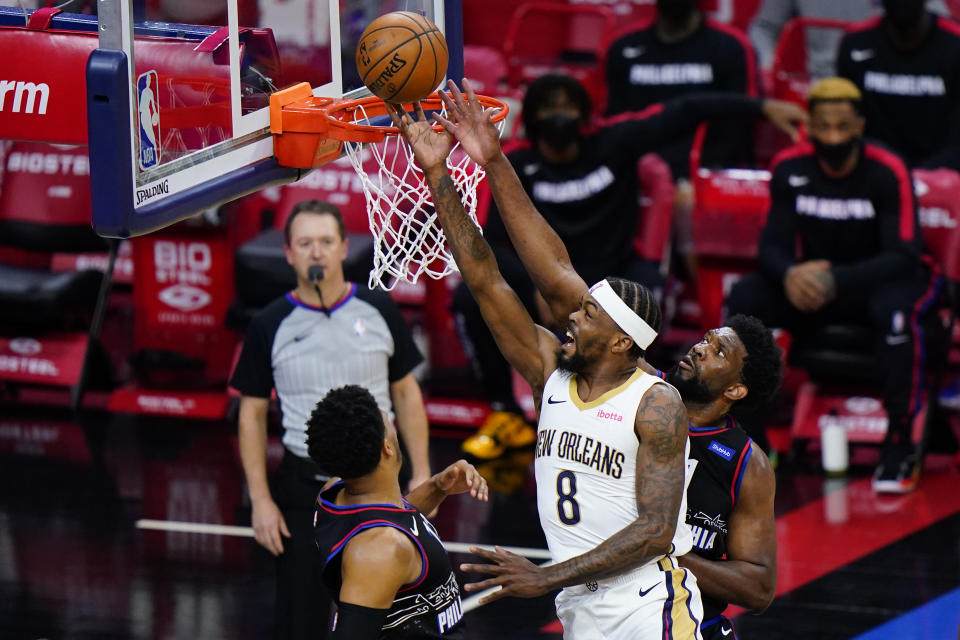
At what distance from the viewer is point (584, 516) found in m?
4.34

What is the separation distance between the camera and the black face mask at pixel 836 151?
859 cm

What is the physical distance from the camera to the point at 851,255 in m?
8.78

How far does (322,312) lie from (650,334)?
5.93 feet

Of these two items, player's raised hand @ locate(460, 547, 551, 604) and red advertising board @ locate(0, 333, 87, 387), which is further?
red advertising board @ locate(0, 333, 87, 387)

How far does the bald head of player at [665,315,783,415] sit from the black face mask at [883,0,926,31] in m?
5.32

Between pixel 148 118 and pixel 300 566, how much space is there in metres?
1.75

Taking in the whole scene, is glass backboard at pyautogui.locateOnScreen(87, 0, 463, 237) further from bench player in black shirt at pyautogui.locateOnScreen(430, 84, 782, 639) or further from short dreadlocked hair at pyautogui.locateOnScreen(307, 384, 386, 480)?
bench player in black shirt at pyautogui.locateOnScreen(430, 84, 782, 639)

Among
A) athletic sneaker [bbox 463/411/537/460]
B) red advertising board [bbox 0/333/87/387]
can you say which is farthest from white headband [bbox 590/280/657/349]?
red advertising board [bbox 0/333/87/387]

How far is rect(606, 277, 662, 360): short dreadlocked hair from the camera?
14.3 ft

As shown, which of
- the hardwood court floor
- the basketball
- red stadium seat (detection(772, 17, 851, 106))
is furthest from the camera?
red stadium seat (detection(772, 17, 851, 106))

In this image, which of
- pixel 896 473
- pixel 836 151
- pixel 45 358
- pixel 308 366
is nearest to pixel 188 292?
pixel 45 358

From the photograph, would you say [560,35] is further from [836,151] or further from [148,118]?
[148,118]

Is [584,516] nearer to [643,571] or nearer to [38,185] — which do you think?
[643,571]

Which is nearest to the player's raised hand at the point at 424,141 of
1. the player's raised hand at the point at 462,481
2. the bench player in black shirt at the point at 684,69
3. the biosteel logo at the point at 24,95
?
the player's raised hand at the point at 462,481
